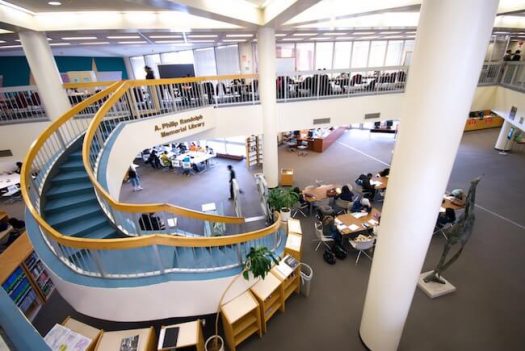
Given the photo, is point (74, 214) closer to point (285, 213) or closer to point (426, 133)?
point (285, 213)

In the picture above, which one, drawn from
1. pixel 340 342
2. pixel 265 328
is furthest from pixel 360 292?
pixel 265 328

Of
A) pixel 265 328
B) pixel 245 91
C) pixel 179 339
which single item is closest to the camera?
pixel 179 339

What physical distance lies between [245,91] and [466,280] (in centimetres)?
804

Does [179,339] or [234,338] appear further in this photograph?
[234,338]

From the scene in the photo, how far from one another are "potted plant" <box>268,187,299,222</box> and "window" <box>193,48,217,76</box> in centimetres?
1170

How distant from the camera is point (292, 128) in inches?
352

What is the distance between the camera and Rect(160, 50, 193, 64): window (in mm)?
15883

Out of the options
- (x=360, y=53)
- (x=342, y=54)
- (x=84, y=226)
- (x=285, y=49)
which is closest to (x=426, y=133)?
(x=84, y=226)

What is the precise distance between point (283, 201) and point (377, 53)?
1469 centimetres

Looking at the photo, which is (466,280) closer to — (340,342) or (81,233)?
(340,342)

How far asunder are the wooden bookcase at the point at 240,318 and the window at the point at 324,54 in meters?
15.2

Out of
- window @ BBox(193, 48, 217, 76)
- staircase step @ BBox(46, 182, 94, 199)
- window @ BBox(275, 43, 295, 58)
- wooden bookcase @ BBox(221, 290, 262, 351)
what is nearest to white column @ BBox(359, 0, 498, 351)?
wooden bookcase @ BBox(221, 290, 262, 351)

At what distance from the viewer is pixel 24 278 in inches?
200

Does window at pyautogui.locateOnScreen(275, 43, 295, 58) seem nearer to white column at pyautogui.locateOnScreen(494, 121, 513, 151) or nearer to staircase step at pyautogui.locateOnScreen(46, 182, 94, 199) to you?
white column at pyautogui.locateOnScreen(494, 121, 513, 151)
